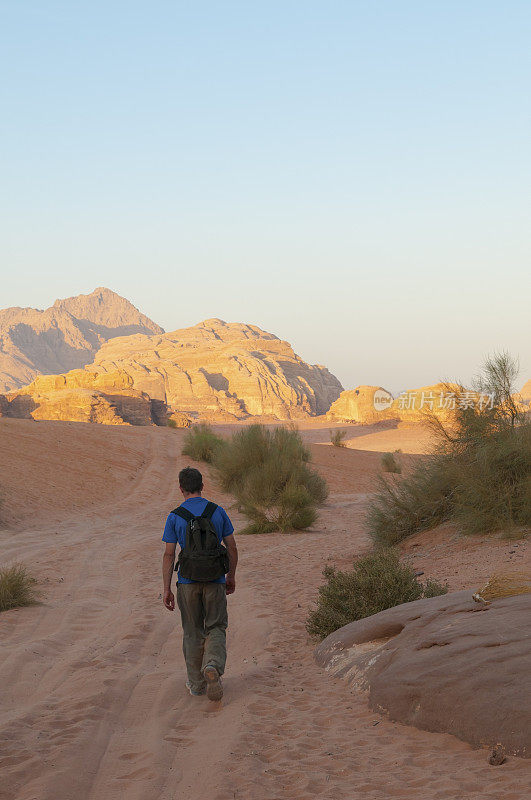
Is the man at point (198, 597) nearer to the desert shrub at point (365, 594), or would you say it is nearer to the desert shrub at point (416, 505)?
the desert shrub at point (365, 594)

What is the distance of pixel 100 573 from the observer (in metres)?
11.0

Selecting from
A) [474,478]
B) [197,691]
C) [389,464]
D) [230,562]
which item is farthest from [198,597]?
[389,464]

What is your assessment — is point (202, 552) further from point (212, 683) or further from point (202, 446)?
point (202, 446)

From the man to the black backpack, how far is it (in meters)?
0.04

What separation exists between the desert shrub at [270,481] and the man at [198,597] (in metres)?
10.5

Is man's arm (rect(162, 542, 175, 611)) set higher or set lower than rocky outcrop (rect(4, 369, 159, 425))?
lower

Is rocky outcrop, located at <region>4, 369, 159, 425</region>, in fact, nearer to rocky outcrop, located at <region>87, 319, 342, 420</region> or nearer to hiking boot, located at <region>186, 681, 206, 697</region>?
rocky outcrop, located at <region>87, 319, 342, 420</region>

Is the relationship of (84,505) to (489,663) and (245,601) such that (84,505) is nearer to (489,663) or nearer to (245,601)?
(245,601)

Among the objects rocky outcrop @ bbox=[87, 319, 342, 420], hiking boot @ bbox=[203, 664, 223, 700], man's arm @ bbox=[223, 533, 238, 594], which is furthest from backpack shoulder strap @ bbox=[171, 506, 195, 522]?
rocky outcrop @ bbox=[87, 319, 342, 420]

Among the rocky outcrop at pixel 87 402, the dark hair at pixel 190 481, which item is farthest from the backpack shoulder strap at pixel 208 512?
the rocky outcrop at pixel 87 402

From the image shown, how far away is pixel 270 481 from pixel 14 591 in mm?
8664

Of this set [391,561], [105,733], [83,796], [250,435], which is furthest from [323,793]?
[250,435]

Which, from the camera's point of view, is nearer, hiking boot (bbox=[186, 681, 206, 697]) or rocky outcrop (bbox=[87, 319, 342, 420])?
hiking boot (bbox=[186, 681, 206, 697])

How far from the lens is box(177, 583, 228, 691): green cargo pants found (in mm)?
5086
